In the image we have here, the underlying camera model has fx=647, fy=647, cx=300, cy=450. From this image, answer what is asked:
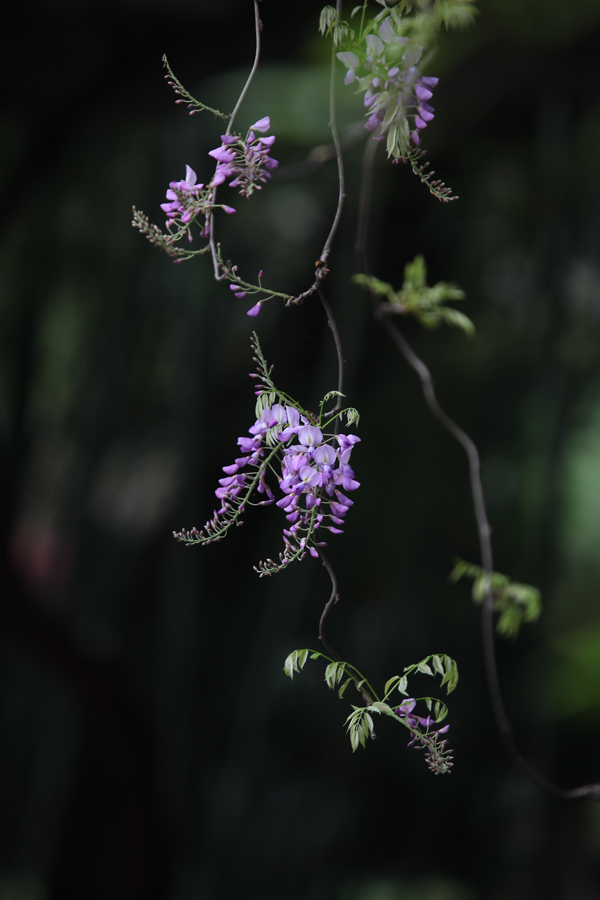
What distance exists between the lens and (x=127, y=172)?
1899mm

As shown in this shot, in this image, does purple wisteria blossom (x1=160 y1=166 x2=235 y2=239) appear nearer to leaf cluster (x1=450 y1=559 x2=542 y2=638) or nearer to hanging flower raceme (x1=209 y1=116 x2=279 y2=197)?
hanging flower raceme (x1=209 y1=116 x2=279 y2=197)

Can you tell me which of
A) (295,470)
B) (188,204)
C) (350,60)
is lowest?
(295,470)

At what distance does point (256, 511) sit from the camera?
77.2 inches

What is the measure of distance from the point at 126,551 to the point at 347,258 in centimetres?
104

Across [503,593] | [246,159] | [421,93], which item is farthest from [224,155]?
[503,593]

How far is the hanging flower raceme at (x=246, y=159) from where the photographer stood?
39cm

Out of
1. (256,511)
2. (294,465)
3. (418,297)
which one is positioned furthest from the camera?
(256,511)

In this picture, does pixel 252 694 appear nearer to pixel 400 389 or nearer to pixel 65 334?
pixel 400 389

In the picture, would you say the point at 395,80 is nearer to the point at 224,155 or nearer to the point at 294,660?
the point at 224,155

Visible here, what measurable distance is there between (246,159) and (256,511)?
1.61 m

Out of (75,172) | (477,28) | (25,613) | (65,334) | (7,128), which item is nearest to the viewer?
(477,28)

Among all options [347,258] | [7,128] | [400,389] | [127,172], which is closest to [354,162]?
[347,258]

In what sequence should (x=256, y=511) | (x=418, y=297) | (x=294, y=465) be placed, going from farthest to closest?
(x=256, y=511), (x=418, y=297), (x=294, y=465)

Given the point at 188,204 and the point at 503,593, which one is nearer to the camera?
the point at 188,204
